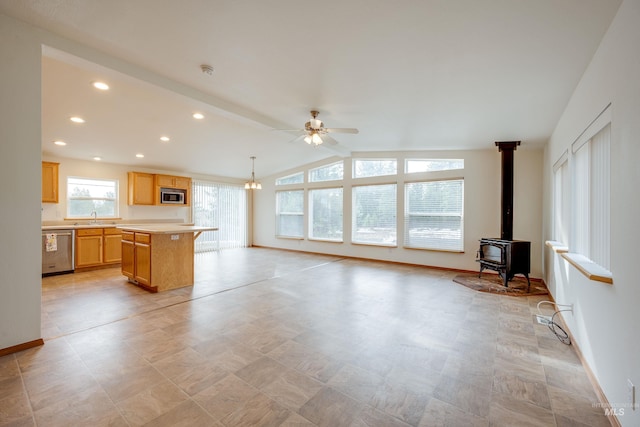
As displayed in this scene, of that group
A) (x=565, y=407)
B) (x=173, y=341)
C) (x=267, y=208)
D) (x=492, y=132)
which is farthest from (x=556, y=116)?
(x=267, y=208)

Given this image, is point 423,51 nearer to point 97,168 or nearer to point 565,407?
point 565,407

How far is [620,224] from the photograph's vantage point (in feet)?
5.24

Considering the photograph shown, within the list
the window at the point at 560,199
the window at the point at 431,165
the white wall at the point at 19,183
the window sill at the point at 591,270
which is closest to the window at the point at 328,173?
the window at the point at 431,165

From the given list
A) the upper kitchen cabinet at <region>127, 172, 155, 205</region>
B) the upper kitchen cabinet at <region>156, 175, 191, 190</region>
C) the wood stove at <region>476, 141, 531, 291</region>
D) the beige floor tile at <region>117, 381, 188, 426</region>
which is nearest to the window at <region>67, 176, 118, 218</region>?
the upper kitchen cabinet at <region>127, 172, 155, 205</region>

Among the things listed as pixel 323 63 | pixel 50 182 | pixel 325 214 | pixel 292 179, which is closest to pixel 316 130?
pixel 323 63

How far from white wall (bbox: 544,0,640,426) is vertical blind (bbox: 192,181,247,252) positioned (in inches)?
326

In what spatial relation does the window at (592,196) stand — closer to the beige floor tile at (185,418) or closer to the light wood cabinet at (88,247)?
the beige floor tile at (185,418)

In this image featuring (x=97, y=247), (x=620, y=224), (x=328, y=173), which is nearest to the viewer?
(x=620, y=224)

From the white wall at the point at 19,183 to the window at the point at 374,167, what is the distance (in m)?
5.84

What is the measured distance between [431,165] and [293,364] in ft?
16.9

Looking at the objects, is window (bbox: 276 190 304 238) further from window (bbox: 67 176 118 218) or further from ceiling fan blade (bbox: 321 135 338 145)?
window (bbox: 67 176 118 218)

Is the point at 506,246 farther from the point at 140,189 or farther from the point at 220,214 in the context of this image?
the point at 140,189

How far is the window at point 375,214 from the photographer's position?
6.52m

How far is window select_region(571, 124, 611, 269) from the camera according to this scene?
6.88ft
